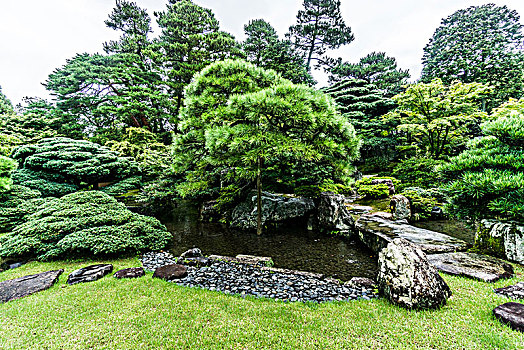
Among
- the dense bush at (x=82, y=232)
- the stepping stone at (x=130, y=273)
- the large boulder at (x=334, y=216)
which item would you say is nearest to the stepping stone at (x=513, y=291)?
the large boulder at (x=334, y=216)

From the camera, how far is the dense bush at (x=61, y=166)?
6512 mm

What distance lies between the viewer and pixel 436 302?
2.15m

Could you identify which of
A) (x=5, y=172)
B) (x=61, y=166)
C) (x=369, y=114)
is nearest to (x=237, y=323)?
(x=5, y=172)

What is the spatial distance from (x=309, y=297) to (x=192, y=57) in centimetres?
1395

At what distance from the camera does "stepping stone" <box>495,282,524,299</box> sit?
2.17m

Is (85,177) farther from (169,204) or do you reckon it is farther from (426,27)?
(426,27)

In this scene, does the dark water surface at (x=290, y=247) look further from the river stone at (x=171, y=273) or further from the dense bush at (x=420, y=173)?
the dense bush at (x=420, y=173)

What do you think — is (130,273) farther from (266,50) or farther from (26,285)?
(266,50)

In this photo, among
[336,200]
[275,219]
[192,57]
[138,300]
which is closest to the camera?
[138,300]

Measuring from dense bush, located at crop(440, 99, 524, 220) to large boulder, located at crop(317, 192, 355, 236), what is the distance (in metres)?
2.54

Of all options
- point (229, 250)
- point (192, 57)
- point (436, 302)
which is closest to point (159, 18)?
point (192, 57)

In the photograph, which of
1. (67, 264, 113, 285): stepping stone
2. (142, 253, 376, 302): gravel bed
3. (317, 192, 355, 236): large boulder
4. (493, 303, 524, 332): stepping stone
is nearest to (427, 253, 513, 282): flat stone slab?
(493, 303, 524, 332): stepping stone

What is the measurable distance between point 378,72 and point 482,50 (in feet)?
21.0

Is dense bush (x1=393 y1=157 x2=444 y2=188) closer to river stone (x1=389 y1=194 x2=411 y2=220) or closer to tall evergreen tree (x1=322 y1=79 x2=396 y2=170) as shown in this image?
river stone (x1=389 y1=194 x2=411 y2=220)
